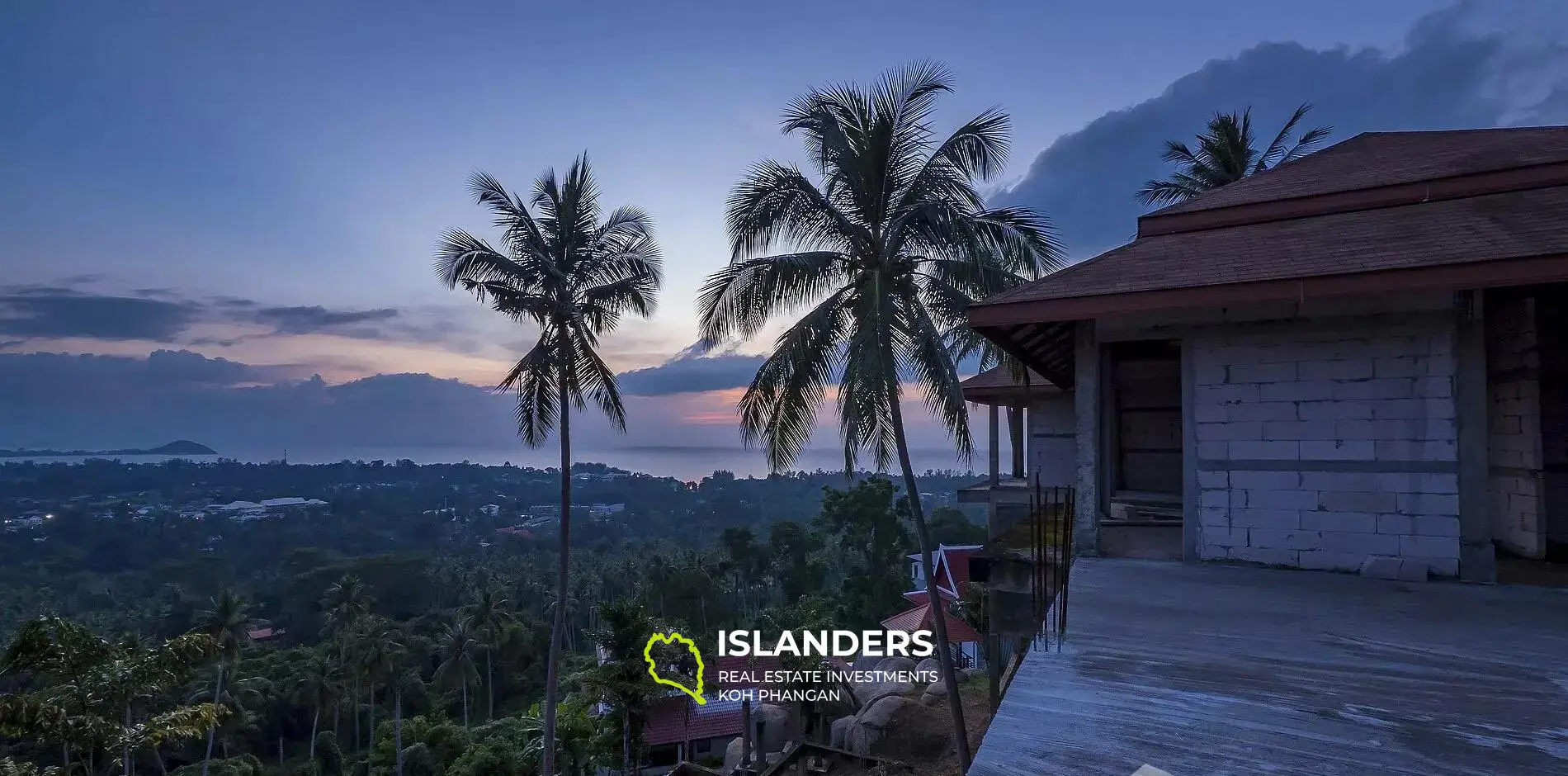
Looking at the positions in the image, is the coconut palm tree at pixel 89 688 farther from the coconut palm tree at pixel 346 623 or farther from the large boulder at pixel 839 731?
the coconut palm tree at pixel 346 623

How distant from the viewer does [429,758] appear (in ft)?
82.8

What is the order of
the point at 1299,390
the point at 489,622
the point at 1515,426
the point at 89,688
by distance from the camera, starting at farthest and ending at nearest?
1. the point at 489,622
2. the point at 89,688
3. the point at 1515,426
4. the point at 1299,390

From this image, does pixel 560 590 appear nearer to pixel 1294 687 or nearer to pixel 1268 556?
pixel 1268 556

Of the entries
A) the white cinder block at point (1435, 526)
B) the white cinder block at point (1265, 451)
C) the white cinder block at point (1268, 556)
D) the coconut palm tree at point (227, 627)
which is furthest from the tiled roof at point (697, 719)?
the white cinder block at point (1435, 526)

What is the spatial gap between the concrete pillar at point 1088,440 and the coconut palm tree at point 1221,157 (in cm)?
1296

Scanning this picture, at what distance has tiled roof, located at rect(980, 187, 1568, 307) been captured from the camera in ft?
18.4

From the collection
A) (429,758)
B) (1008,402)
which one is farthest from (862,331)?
(429,758)

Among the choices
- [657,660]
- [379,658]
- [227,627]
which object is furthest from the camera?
[379,658]

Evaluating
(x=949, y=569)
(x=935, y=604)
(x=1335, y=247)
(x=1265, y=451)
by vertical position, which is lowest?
(x=949, y=569)

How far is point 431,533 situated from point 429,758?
97202 mm

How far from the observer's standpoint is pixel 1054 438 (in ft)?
48.9

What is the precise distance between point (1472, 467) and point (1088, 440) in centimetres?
291

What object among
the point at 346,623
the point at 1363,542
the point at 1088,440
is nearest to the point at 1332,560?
the point at 1363,542

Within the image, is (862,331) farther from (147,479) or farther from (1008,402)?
(147,479)
